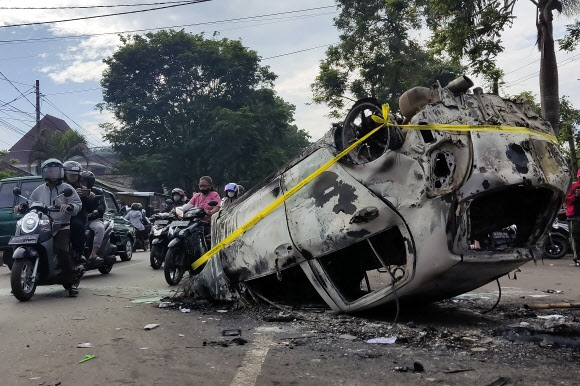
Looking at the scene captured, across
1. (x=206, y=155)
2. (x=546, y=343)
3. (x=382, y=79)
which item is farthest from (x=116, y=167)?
(x=546, y=343)

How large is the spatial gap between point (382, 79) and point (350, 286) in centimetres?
1957

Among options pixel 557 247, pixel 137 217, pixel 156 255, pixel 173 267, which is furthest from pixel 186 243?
pixel 137 217

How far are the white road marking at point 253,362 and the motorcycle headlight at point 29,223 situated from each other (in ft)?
12.3

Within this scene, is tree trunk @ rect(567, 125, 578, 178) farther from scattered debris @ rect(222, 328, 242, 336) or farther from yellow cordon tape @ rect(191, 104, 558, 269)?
scattered debris @ rect(222, 328, 242, 336)

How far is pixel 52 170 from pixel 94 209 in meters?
1.74

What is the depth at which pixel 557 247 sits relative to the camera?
1153 centimetres

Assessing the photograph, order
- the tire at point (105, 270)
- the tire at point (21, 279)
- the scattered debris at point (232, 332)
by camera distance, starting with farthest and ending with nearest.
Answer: the tire at point (105, 270), the tire at point (21, 279), the scattered debris at point (232, 332)

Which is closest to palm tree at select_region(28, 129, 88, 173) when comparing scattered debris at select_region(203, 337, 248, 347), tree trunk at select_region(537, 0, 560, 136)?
tree trunk at select_region(537, 0, 560, 136)

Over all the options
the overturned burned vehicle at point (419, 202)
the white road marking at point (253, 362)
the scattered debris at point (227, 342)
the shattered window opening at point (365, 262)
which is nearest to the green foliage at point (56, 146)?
the overturned burned vehicle at point (419, 202)

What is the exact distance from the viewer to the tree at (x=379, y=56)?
23331mm

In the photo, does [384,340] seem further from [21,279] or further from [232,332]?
[21,279]

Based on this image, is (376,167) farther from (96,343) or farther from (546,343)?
(96,343)

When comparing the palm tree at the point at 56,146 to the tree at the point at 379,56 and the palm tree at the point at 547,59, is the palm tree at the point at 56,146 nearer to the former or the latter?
the tree at the point at 379,56

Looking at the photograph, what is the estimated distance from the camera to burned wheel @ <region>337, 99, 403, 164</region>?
14.8 feet
